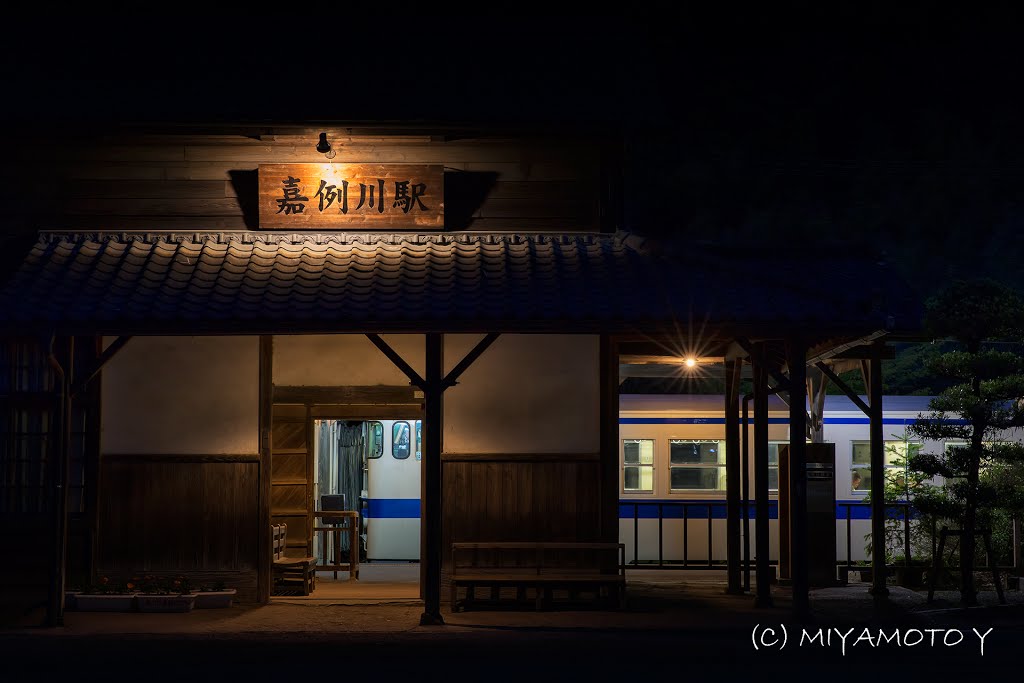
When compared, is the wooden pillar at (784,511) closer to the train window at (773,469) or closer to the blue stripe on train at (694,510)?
the blue stripe on train at (694,510)

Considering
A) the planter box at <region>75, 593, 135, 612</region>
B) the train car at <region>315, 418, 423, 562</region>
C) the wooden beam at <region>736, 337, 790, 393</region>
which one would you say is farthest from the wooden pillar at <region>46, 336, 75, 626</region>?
the wooden beam at <region>736, 337, 790, 393</region>

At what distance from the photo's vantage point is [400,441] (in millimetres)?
18156

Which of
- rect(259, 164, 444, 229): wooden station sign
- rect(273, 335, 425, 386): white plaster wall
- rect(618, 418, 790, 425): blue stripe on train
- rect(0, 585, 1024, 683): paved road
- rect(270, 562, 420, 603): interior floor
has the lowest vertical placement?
rect(0, 585, 1024, 683): paved road

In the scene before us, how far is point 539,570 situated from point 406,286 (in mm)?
3279

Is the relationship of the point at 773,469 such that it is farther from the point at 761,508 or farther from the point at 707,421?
the point at 761,508

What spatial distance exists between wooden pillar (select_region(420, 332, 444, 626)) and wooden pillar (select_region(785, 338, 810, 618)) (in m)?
3.34

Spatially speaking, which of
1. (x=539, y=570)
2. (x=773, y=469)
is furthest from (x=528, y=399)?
(x=773, y=469)

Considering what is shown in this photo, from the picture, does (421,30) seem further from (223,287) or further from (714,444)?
(714,444)

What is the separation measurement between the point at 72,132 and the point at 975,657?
10.4 meters

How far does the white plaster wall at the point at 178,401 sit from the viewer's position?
13.4m

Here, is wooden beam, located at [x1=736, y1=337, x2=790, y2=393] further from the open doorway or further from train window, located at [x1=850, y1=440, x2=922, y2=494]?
train window, located at [x1=850, y1=440, x2=922, y2=494]

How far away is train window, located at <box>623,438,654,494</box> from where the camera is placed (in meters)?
18.7

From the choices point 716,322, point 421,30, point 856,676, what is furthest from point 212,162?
point 856,676

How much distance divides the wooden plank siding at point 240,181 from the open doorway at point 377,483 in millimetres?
4584
